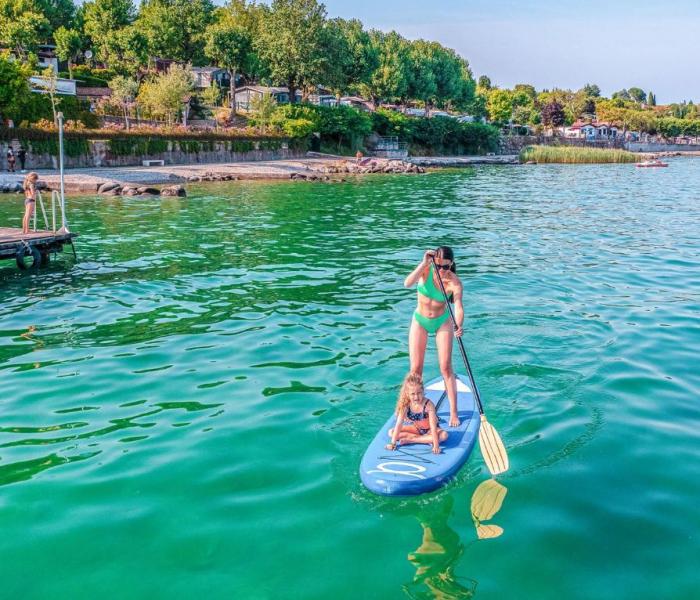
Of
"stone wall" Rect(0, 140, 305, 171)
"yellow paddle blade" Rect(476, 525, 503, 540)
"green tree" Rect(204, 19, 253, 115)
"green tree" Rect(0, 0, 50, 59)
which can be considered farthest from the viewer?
"green tree" Rect(204, 19, 253, 115)

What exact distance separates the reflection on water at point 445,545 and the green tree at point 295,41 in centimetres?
7938

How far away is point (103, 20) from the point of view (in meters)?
98.2

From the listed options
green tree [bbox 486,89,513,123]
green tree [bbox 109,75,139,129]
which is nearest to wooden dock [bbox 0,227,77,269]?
green tree [bbox 109,75,139,129]

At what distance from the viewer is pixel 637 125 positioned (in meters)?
183

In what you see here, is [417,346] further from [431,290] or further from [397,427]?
[397,427]

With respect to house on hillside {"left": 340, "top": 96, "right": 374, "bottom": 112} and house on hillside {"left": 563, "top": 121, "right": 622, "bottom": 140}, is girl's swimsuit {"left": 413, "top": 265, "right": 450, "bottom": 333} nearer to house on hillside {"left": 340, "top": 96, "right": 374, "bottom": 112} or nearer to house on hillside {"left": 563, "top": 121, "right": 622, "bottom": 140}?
house on hillside {"left": 340, "top": 96, "right": 374, "bottom": 112}

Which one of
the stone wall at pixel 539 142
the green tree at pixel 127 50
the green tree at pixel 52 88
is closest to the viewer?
the green tree at pixel 52 88

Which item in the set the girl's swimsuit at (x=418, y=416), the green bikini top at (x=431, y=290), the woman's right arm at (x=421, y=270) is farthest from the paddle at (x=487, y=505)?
the woman's right arm at (x=421, y=270)

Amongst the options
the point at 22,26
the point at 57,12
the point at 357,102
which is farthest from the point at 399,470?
the point at 357,102

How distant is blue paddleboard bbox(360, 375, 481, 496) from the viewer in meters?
8.59

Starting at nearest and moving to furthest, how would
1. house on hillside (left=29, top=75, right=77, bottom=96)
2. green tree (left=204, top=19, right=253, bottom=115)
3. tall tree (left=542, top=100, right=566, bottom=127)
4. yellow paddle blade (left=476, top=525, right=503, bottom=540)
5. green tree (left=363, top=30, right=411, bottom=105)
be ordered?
1. yellow paddle blade (left=476, top=525, right=503, bottom=540)
2. house on hillside (left=29, top=75, right=77, bottom=96)
3. green tree (left=204, top=19, right=253, bottom=115)
4. green tree (left=363, top=30, right=411, bottom=105)
5. tall tree (left=542, top=100, right=566, bottom=127)

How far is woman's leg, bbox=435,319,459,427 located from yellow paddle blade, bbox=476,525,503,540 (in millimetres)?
2005

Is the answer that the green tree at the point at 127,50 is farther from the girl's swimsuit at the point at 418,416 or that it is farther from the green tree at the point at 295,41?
the girl's swimsuit at the point at 418,416

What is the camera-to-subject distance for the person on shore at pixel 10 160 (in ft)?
164
